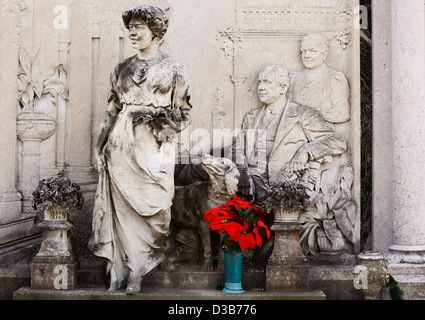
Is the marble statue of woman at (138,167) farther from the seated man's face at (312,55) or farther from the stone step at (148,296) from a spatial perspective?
the seated man's face at (312,55)

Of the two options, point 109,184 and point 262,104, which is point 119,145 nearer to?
point 109,184

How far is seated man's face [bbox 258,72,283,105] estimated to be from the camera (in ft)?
19.4

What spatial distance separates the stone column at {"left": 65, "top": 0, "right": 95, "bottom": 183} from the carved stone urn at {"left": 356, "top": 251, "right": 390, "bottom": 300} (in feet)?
9.40

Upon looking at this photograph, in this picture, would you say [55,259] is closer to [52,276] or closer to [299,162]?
[52,276]

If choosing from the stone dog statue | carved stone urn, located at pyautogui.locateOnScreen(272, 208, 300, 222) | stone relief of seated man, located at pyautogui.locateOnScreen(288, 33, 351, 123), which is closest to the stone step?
the stone dog statue

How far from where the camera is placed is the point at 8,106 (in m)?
5.80

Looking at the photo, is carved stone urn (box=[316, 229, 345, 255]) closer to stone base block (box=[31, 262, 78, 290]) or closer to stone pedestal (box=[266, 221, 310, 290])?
stone pedestal (box=[266, 221, 310, 290])

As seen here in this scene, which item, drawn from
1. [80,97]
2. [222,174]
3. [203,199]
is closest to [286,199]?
[222,174]

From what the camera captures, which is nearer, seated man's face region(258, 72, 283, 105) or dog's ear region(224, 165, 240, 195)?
dog's ear region(224, 165, 240, 195)

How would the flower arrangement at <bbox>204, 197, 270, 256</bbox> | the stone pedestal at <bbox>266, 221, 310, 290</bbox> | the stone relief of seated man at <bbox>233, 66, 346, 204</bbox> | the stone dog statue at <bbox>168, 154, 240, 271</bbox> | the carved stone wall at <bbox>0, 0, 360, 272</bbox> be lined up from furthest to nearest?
the carved stone wall at <bbox>0, 0, 360, 272</bbox> < the stone relief of seated man at <bbox>233, 66, 346, 204</bbox> < the stone dog statue at <bbox>168, 154, 240, 271</bbox> < the stone pedestal at <bbox>266, 221, 310, 290</bbox> < the flower arrangement at <bbox>204, 197, 270, 256</bbox>

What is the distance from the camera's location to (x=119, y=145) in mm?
5012

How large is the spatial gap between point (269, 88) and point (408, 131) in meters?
1.44

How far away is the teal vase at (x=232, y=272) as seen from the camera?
195 inches

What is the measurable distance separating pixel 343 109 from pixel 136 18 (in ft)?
7.70
